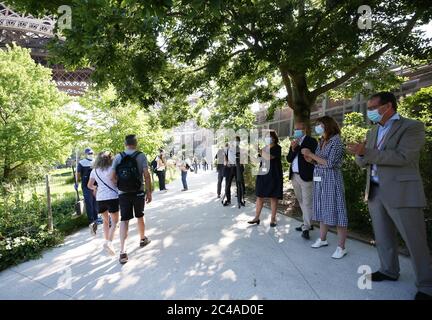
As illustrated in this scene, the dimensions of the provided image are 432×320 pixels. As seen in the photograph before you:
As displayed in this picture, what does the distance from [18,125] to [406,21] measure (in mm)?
20200

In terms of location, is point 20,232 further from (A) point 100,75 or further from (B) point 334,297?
(B) point 334,297

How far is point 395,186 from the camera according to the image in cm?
293

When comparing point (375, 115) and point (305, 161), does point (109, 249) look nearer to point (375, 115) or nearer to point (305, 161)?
point (305, 161)

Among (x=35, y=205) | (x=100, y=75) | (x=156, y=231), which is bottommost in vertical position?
(x=156, y=231)

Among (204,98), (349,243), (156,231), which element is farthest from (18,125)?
(349,243)

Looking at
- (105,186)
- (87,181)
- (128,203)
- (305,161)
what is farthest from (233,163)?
(128,203)

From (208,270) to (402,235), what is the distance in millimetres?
2208

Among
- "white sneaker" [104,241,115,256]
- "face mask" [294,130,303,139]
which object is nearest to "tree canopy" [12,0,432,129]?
"face mask" [294,130,303,139]

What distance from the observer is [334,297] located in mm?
2984

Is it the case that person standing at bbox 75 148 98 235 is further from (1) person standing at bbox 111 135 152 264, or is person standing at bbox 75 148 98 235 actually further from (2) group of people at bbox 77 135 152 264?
(1) person standing at bbox 111 135 152 264

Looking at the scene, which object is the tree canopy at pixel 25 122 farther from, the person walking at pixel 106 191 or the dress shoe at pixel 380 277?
the dress shoe at pixel 380 277

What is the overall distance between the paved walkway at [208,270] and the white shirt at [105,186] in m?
0.89

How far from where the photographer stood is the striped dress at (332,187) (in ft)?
13.2

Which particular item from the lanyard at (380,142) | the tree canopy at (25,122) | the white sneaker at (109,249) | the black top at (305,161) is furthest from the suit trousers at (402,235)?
the tree canopy at (25,122)
